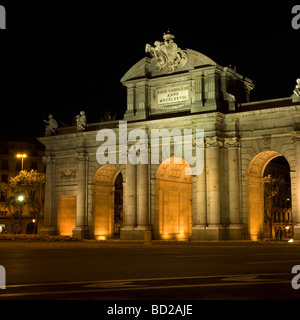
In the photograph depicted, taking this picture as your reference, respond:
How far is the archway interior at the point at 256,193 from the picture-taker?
50.6 meters

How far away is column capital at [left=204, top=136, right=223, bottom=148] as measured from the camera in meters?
49.9

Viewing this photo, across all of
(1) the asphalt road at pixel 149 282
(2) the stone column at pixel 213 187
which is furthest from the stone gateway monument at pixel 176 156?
(1) the asphalt road at pixel 149 282

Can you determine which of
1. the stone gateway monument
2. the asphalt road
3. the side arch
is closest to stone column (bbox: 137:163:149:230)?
the stone gateway monument

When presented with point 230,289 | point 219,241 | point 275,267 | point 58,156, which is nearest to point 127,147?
point 58,156

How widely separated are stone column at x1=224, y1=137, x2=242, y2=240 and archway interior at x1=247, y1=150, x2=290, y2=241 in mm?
1286

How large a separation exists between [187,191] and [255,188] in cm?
983

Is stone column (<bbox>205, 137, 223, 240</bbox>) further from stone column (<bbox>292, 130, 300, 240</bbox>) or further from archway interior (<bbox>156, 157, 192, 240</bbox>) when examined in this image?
stone column (<bbox>292, 130, 300, 240</bbox>)

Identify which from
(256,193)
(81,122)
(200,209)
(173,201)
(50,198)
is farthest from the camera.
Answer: (50,198)

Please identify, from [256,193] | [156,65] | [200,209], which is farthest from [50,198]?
[256,193]

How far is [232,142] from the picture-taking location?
165 feet

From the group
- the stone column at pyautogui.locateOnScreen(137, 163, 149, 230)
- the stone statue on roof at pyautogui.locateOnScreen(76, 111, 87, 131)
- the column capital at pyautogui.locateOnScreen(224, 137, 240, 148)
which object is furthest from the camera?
the stone statue on roof at pyautogui.locateOnScreen(76, 111, 87, 131)

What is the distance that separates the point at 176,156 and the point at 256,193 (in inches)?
333

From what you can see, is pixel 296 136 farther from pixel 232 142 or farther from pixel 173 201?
pixel 173 201
